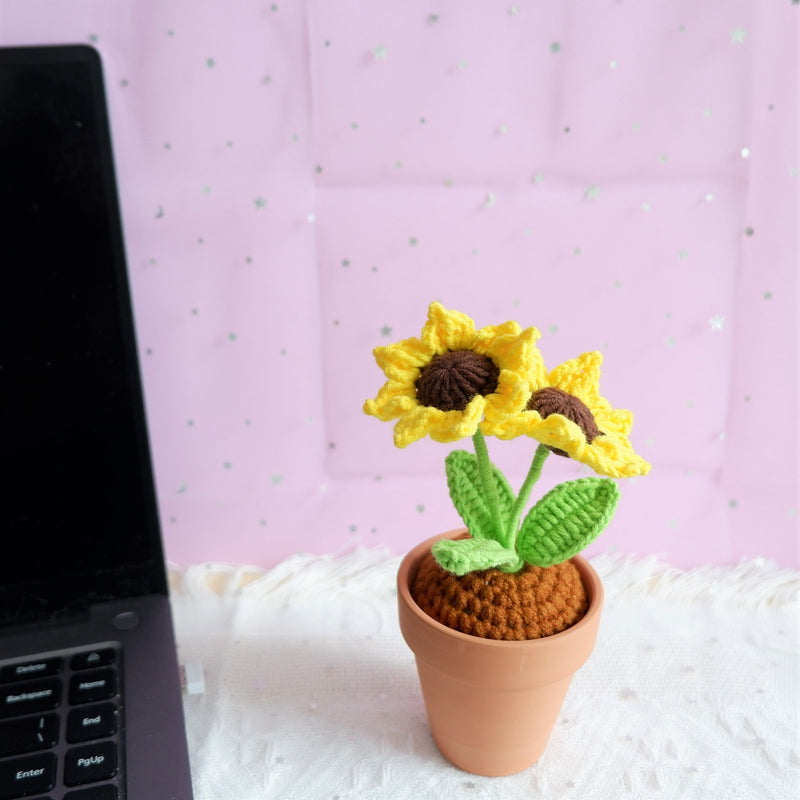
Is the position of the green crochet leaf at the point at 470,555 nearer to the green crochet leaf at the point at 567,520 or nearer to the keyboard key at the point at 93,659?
the green crochet leaf at the point at 567,520

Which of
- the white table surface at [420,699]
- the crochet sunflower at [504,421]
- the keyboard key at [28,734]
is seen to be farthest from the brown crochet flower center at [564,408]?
the keyboard key at [28,734]

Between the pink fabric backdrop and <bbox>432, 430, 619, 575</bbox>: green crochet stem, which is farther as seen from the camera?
the pink fabric backdrop

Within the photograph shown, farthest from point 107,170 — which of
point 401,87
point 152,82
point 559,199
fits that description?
point 559,199

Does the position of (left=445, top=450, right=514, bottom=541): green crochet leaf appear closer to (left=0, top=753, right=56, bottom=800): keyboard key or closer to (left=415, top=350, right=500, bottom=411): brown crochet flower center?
(left=415, top=350, right=500, bottom=411): brown crochet flower center

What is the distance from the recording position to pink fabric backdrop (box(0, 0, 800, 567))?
1.82 feet

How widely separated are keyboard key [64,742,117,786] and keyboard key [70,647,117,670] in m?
0.07

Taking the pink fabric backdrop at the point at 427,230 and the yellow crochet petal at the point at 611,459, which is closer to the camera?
the yellow crochet petal at the point at 611,459

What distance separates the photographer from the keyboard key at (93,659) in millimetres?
500

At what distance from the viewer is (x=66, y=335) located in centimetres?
50

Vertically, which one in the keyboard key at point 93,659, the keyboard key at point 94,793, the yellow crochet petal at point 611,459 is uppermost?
the yellow crochet petal at point 611,459

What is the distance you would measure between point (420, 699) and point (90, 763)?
0.23m

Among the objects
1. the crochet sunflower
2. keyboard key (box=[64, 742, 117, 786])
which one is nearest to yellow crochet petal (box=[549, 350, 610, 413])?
the crochet sunflower

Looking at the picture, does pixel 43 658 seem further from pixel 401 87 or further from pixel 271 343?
pixel 401 87

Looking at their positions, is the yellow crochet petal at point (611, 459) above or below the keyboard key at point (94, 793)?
A: above
